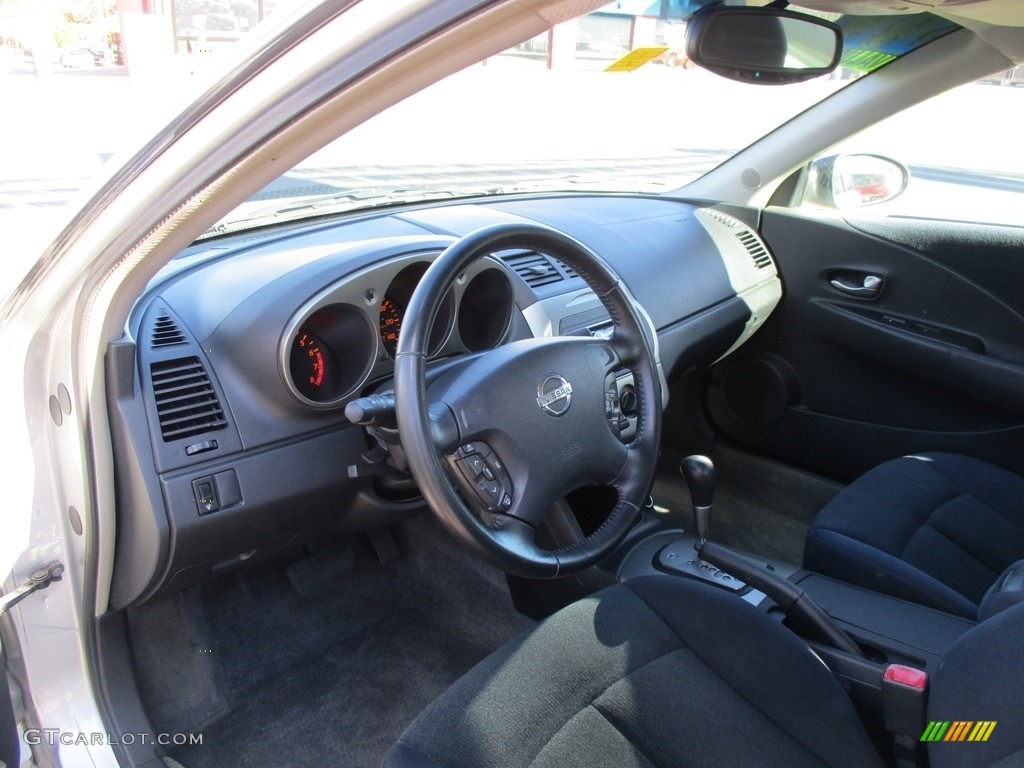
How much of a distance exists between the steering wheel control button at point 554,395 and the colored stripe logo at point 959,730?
2.72 ft

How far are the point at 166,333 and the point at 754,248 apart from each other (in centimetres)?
199

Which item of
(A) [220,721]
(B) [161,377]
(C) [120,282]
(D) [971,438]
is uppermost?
(C) [120,282]

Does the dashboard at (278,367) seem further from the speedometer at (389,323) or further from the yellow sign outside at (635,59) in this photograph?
the yellow sign outside at (635,59)

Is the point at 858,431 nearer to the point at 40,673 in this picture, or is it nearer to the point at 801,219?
the point at 801,219

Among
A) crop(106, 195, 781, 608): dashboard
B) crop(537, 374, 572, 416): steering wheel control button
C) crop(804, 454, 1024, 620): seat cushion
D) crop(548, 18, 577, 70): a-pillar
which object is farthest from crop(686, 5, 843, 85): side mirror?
crop(804, 454, 1024, 620): seat cushion

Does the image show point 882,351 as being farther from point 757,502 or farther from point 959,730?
point 959,730

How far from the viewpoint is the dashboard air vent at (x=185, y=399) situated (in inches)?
68.4

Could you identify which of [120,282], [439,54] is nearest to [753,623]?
[439,54]

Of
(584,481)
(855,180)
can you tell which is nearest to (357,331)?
(584,481)

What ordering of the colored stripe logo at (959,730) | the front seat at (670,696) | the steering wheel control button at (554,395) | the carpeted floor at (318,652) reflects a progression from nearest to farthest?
the colored stripe logo at (959,730)
the front seat at (670,696)
the steering wheel control button at (554,395)
the carpeted floor at (318,652)

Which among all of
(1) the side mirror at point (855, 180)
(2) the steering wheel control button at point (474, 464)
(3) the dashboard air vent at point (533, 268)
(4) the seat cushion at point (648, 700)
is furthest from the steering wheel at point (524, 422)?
(1) the side mirror at point (855, 180)

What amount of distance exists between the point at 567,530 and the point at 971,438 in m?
1.45

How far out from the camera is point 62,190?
16.1 ft

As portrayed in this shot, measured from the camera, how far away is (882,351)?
2789 millimetres
